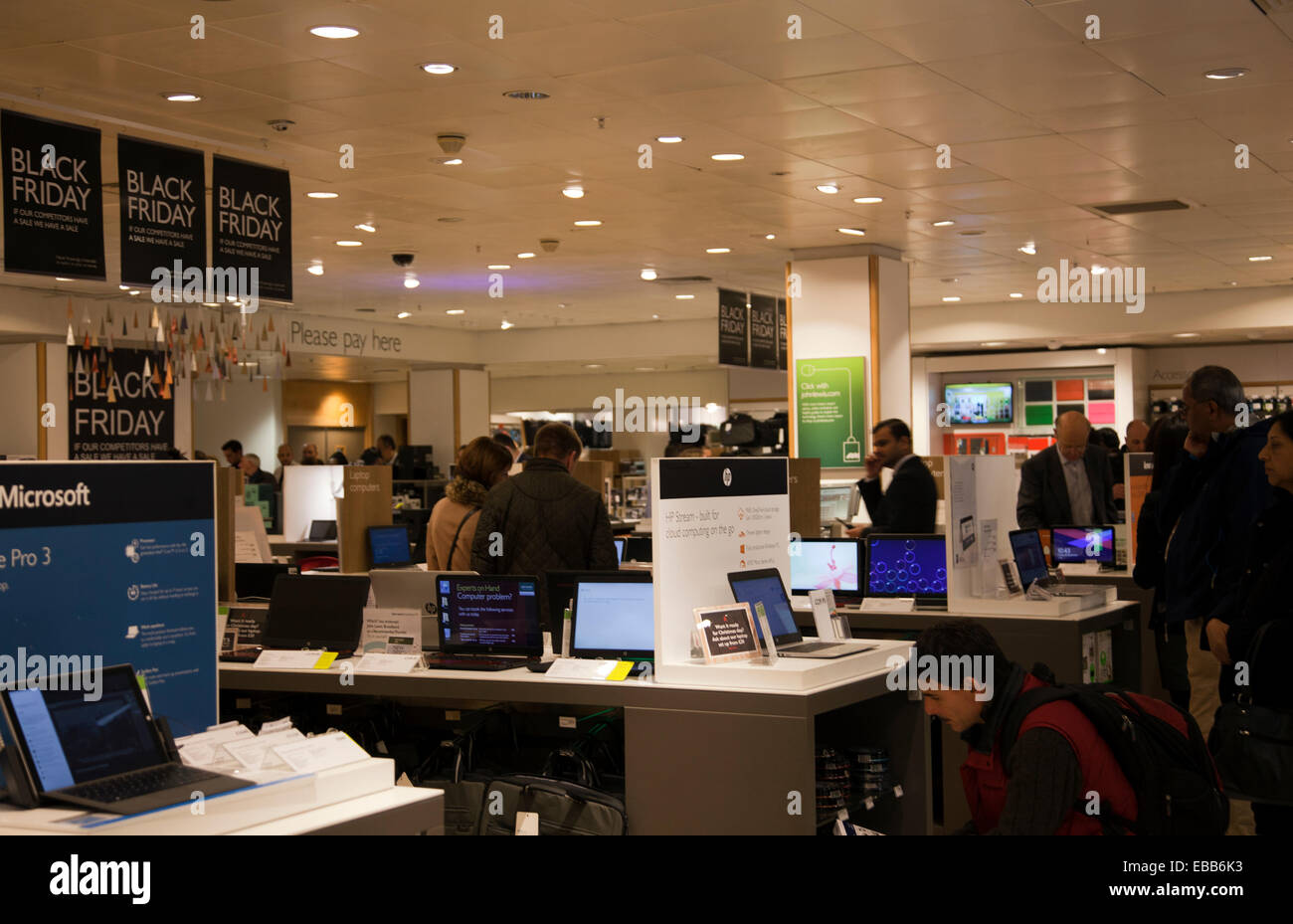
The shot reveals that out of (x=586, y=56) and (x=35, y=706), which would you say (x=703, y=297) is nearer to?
(x=586, y=56)

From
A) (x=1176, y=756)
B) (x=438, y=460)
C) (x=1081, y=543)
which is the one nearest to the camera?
(x=1176, y=756)

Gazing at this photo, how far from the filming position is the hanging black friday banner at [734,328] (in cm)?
1393

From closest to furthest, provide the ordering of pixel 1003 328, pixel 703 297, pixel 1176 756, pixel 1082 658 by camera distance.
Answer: pixel 1176 756 → pixel 1082 658 → pixel 703 297 → pixel 1003 328

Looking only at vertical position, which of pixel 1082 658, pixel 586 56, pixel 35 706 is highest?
pixel 586 56

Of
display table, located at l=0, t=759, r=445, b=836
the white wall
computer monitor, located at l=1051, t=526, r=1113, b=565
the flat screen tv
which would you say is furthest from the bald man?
the white wall

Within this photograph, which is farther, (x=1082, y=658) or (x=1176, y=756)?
(x=1082, y=658)

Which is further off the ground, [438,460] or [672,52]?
[672,52]

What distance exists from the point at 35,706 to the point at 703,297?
14371mm

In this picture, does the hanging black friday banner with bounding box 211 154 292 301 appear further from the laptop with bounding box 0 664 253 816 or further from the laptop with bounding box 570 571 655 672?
the laptop with bounding box 0 664 253 816

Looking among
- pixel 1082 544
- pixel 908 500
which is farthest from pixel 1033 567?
pixel 1082 544

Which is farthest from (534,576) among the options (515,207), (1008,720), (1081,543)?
(515,207)

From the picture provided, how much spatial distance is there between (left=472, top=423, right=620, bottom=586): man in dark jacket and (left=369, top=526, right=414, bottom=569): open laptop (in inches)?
153

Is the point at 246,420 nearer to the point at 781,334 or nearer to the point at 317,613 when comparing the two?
the point at 781,334

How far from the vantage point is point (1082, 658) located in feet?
19.3
